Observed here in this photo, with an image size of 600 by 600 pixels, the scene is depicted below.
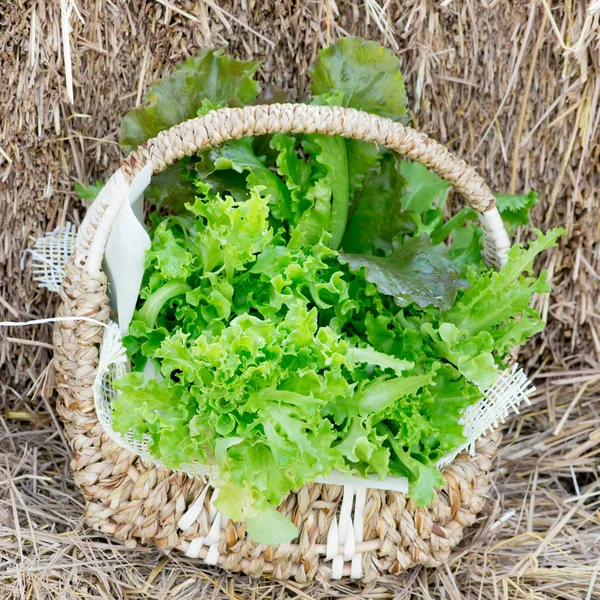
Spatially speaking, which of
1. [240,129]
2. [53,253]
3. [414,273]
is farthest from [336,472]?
[53,253]

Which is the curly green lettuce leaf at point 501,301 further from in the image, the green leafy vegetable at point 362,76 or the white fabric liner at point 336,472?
the green leafy vegetable at point 362,76

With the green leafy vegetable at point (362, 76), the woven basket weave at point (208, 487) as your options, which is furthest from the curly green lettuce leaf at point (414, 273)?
the green leafy vegetable at point (362, 76)

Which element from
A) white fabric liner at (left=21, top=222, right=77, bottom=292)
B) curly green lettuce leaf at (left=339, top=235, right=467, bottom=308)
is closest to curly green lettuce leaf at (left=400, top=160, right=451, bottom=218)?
curly green lettuce leaf at (left=339, top=235, right=467, bottom=308)

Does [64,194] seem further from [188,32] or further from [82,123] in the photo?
[188,32]

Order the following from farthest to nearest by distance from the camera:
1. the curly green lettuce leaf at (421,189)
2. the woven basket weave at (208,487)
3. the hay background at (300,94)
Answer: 1. the curly green lettuce leaf at (421,189)
2. the hay background at (300,94)
3. the woven basket weave at (208,487)

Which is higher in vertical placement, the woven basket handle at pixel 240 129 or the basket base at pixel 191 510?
the woven basket handle at pixel 240 129

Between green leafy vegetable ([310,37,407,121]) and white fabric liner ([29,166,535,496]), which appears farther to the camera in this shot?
green leafy vegetable ([310,37,407,121])

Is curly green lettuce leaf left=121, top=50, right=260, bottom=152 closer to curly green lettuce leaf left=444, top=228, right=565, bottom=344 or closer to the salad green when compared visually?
the salad green
